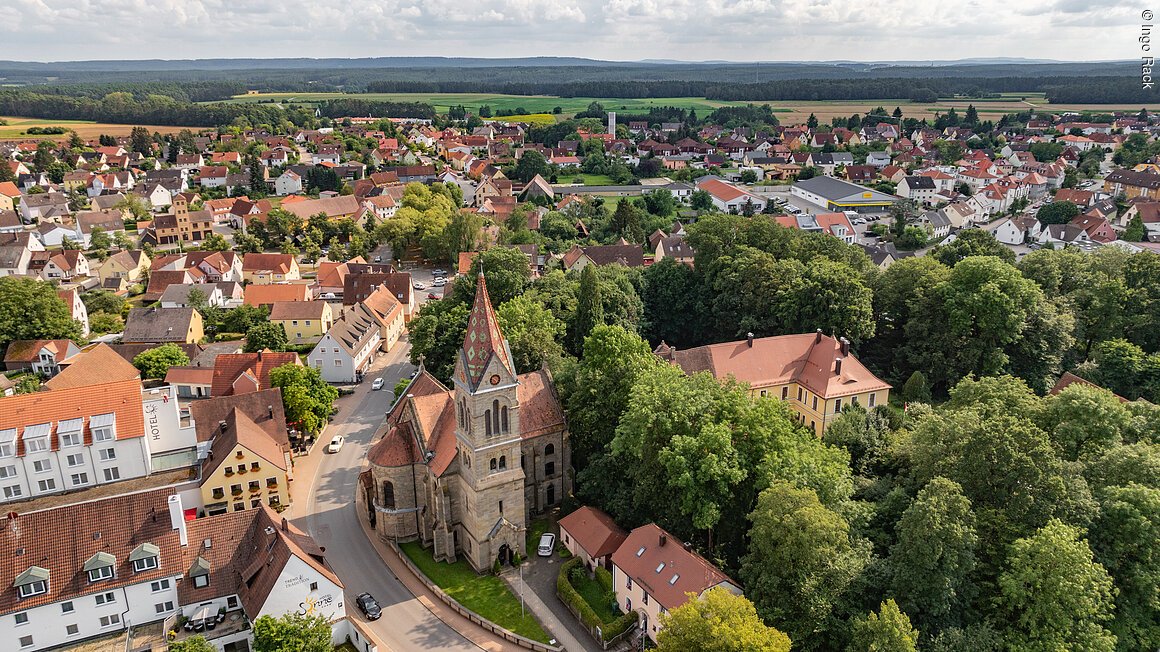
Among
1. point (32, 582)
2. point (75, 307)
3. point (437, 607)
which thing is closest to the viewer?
point (32, 582)

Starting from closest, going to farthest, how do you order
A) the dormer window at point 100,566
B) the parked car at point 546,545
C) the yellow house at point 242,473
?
the dormer window at point 100,566 < the parked car at point 546,545 < the yellow house at point 242,473

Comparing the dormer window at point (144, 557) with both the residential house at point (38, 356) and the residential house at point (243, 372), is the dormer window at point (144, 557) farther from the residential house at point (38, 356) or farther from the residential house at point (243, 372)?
the residential house at point (38, 356)

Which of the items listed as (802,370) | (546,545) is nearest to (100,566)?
(546,545)

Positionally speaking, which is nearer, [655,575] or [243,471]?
[655,575]

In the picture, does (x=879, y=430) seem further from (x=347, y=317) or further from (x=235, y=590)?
(x=347, y=317)

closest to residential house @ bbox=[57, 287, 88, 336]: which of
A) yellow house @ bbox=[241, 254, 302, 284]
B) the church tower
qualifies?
yellow house @ bbox=[241, 254, 302, 284]

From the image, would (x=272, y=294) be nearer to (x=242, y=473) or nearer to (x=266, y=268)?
(x=266, y=268)

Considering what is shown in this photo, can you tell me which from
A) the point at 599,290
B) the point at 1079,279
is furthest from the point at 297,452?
the point at 1079,279

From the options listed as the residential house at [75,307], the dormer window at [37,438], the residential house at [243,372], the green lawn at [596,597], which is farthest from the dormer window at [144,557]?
the residential house at [75,307]
